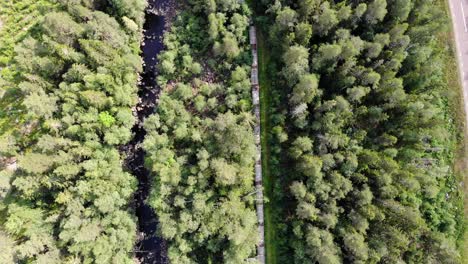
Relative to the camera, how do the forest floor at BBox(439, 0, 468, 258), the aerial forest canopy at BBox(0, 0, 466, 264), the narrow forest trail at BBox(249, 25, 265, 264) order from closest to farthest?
the aerial forest canopy at BBox(0, 0, 466, 264) < the forest floor at BBox(439, 0, 468, 258) < the narrow forest trail at BBox(249, 25, 265, 264)

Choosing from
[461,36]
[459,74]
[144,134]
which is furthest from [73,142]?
A: [461,36]

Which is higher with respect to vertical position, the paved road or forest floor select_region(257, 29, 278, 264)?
the paved road

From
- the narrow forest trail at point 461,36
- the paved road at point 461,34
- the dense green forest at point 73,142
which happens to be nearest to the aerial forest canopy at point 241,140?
the dense green forest at point 73,142

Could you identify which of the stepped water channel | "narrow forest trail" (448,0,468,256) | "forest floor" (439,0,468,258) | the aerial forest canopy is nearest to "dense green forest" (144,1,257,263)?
the aerial forest canopy

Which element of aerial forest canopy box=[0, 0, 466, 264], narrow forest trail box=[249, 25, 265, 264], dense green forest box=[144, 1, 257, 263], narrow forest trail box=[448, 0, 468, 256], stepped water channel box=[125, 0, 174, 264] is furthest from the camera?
stepped water channel box=[125, 0, 174, 264]

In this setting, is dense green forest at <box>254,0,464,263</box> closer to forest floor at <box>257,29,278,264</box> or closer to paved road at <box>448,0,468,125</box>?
forest floor at <box>257,29,278,264</box>

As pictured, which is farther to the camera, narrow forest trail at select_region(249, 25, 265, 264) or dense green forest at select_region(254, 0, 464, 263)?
narrow forest trail at select_region(249, 25, 265, 264)

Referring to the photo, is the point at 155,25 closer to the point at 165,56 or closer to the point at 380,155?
the point at 165,56
